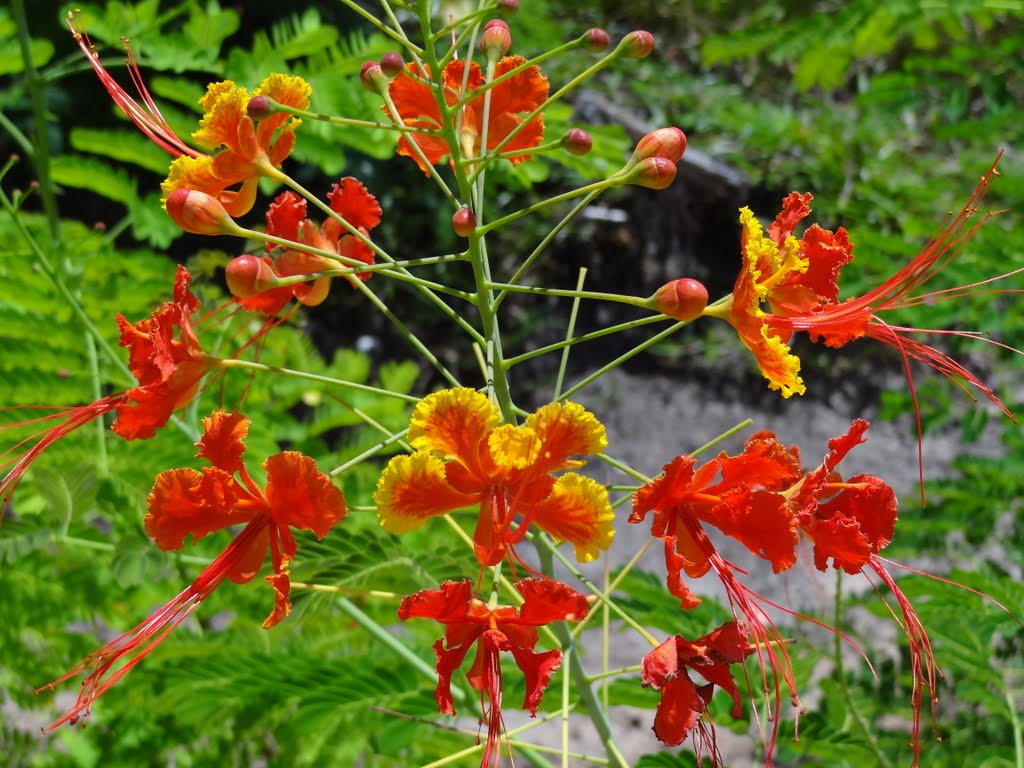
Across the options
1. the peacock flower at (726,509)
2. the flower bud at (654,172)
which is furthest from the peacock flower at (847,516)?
the flower bud at (654,172)

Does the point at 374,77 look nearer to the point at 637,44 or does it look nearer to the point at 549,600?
the point at 637,44

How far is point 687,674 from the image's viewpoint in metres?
1.30

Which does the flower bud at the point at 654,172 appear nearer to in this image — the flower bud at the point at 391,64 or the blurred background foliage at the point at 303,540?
the flower bud at the point at 391,64

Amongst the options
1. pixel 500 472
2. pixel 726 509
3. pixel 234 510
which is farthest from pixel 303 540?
pixel 726 509

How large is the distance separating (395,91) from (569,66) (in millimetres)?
5824

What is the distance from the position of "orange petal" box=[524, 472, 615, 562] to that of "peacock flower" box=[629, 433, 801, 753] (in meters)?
0.05

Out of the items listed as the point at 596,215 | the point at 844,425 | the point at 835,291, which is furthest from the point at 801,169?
the point at 835,291

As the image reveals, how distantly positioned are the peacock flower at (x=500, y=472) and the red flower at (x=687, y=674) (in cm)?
18

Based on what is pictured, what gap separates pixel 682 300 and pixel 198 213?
68 centimetres

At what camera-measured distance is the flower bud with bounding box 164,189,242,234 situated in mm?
1332

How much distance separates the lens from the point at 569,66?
7055 mm

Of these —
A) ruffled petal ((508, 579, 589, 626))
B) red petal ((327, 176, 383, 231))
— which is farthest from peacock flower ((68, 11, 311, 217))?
ruffled petal ((508, 579, 589, 626))

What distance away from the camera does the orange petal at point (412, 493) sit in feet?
4.07

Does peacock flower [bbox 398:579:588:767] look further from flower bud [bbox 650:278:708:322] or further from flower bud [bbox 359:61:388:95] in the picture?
flower bud [bbox 359:61:388:95]
